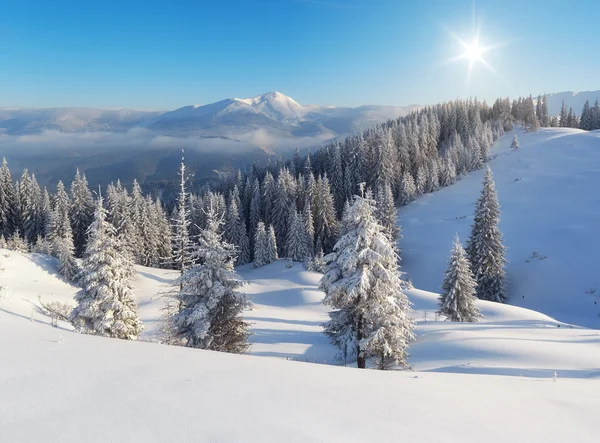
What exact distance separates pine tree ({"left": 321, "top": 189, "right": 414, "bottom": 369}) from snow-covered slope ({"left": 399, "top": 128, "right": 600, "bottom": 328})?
93.5 feet

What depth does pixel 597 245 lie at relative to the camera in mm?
42000

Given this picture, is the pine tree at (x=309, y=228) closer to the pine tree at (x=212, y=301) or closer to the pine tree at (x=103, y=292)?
the pine tree at (x=212, y=301)

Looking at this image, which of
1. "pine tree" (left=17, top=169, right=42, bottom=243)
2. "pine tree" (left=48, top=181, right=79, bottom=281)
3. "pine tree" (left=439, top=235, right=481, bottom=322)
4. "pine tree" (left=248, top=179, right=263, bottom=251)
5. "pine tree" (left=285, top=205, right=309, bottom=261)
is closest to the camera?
"pine tree" (left=439, top=235, right=481, bottom=322)

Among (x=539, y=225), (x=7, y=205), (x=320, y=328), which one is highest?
(x=7, y=205)

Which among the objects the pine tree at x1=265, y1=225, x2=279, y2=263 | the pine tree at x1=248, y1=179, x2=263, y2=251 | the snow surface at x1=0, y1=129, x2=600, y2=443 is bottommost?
the pine tree at x1=265, y1=225, x2=279, y2=263

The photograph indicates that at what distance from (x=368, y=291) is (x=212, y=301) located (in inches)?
267

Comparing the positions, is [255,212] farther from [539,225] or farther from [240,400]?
[240,400]

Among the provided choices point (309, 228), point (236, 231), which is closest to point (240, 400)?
point (309, 228)

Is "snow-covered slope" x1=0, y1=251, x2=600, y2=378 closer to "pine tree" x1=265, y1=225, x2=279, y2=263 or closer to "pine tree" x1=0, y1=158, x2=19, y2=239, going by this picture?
"pine tree" x1=265, y1=225, x2=279, y2=263

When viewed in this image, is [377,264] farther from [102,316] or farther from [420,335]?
[102,316]

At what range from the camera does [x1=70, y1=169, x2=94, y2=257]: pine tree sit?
179 feet

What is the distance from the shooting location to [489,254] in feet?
124

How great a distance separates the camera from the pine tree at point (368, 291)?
1461 cm

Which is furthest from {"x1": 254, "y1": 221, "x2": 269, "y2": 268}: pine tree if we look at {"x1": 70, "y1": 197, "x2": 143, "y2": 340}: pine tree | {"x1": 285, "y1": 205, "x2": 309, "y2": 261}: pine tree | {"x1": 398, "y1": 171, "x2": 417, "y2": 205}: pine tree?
{"x1": 70, "y1": 197, "x2": 143, "y2": 340}: pine tree
